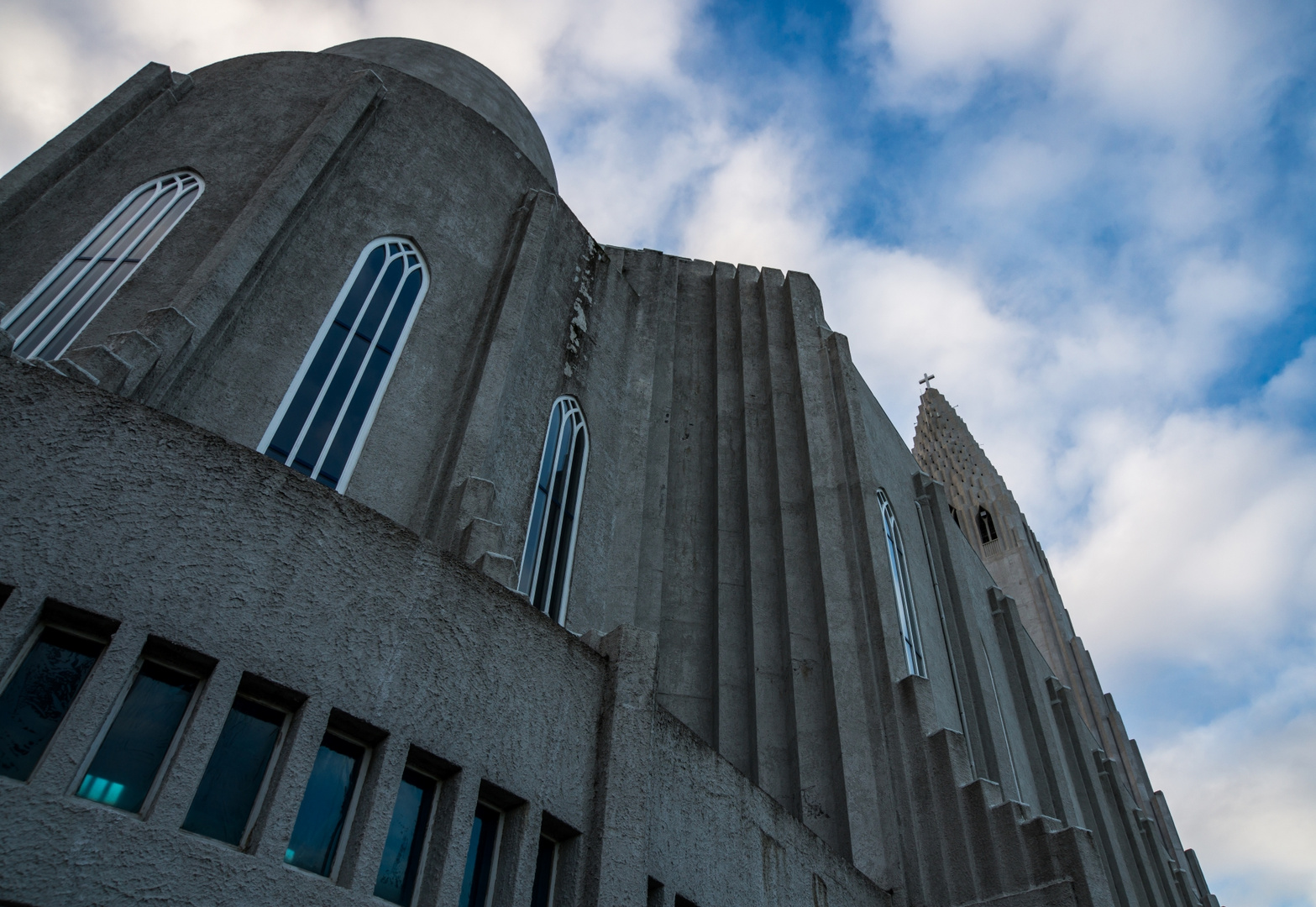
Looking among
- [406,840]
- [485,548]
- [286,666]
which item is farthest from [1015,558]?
[286,666]

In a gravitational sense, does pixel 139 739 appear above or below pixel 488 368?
below

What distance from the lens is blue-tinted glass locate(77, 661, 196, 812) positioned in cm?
444

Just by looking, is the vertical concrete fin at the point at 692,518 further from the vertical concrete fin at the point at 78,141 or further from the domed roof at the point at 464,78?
the vertical concrete fin at the point at 78,141

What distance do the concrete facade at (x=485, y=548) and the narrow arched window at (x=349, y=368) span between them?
19cm

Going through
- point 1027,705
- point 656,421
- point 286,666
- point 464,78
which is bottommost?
point 286,666

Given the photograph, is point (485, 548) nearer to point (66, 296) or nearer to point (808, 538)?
point (66, 296)

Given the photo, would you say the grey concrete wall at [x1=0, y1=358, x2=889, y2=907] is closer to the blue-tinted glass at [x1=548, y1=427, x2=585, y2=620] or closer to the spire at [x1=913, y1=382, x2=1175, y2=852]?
the blue-tinted glass at [x1=548, y1=427, x2=585, y2=620]

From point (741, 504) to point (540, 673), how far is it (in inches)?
325

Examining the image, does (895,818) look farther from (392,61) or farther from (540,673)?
(392,61)

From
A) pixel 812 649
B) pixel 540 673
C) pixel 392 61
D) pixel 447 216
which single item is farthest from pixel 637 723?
pixel 392 61

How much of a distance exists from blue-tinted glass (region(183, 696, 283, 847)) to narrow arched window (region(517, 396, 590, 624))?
205 inches

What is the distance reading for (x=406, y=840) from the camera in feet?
18.0

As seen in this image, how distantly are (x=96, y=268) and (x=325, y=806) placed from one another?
7.06 metres

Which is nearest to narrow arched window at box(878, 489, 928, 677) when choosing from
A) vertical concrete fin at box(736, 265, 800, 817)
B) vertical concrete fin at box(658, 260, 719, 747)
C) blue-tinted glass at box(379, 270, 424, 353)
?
vertical concrete fin at box(736, 265, 800, 817)
